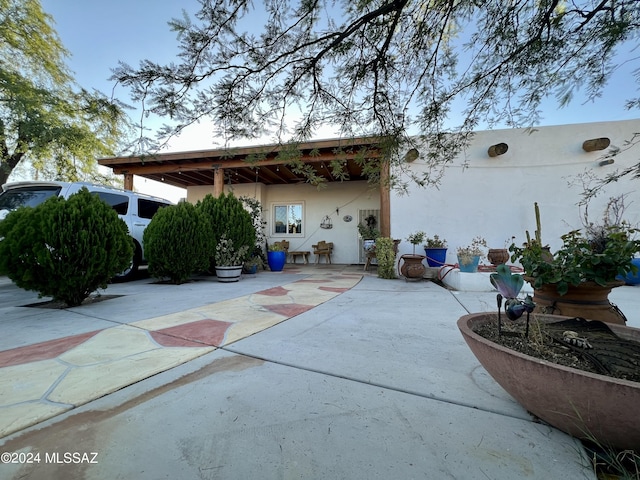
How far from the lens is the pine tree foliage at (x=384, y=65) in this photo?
6.40 ft

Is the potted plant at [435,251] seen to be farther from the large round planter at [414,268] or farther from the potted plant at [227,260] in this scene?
the potted plant at [227,260]

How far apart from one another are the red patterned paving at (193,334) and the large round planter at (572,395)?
1.79m

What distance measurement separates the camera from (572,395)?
87cm

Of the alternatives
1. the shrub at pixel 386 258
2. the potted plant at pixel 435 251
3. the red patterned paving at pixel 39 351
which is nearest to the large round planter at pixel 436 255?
the potted plant at pixel 435 251

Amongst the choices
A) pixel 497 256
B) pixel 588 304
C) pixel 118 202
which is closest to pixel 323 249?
pixel 497 256

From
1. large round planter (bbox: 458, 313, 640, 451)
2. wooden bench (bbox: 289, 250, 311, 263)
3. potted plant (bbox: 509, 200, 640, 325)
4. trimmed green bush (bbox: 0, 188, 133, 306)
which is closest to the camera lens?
large round planter (bbox: 458, 313, 640, 451)

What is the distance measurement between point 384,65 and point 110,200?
16.8 ft

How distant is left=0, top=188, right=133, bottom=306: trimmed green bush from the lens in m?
2.77

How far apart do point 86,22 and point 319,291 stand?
4.35m

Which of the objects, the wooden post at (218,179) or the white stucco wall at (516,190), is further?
the wooden post at (218,179)

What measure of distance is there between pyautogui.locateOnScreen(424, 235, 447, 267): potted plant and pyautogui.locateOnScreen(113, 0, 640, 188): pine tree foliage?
3557 mm

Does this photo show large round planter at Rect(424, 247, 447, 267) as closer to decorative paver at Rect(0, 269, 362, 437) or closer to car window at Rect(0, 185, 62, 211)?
decorative paver at Rect(0, 269, 362, 437)

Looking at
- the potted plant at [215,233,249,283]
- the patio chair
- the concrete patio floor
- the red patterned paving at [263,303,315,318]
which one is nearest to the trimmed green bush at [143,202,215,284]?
the potted plant at [215,233,249,283]

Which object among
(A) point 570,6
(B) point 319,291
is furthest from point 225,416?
(A) point 570,6
